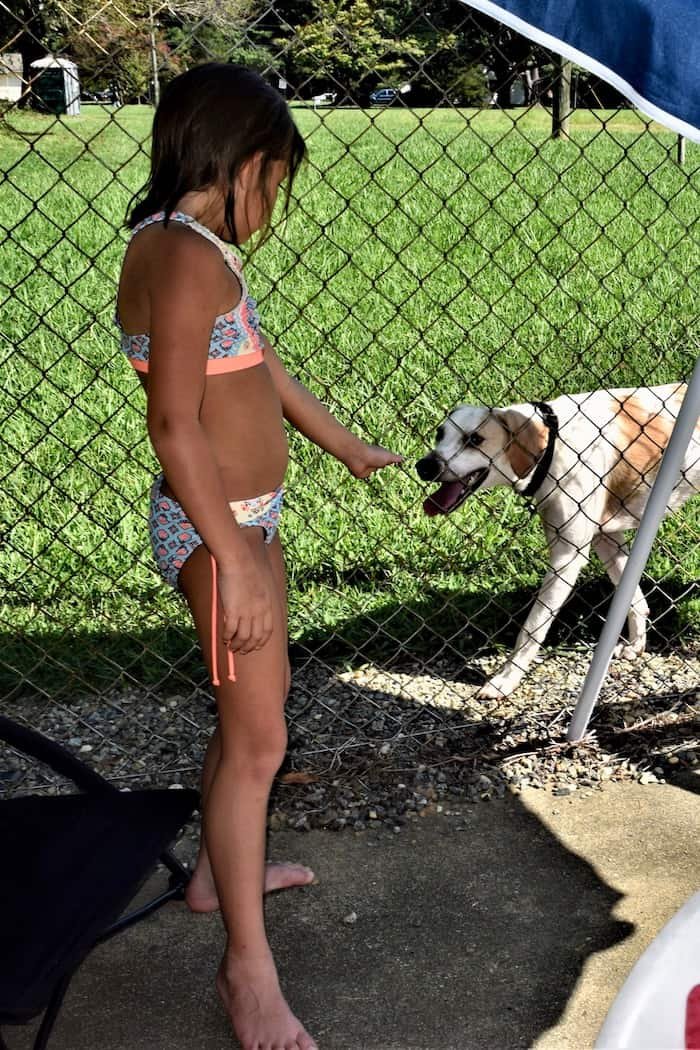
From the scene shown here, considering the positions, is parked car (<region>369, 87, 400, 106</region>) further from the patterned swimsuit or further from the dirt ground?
the dirt ground

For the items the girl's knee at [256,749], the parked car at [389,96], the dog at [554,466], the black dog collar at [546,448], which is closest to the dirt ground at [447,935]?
the girl's knee at [256,749]

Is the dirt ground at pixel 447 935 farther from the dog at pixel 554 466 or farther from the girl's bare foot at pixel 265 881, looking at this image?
the dog at pixel 554 466

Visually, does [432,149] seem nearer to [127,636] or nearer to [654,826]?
[127,636]

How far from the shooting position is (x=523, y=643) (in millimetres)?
3539

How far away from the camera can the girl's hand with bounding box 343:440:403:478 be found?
7.96 feet

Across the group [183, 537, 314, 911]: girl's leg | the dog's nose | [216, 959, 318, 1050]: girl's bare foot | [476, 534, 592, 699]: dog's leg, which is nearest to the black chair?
[183, 537, 314, 911]: girl's leg

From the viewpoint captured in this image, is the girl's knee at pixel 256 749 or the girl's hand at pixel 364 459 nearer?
the girl's knee at pixel 256 749

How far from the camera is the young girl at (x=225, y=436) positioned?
183 cm

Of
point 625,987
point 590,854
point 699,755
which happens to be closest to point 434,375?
point 699,755

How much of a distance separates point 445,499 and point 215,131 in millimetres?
1864

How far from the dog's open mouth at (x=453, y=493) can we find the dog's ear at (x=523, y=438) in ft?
0.33

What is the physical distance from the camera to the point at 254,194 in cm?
194

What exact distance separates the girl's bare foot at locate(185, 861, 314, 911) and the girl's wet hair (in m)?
1.44

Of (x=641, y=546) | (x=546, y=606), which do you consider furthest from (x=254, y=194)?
(x=546, y=606)
